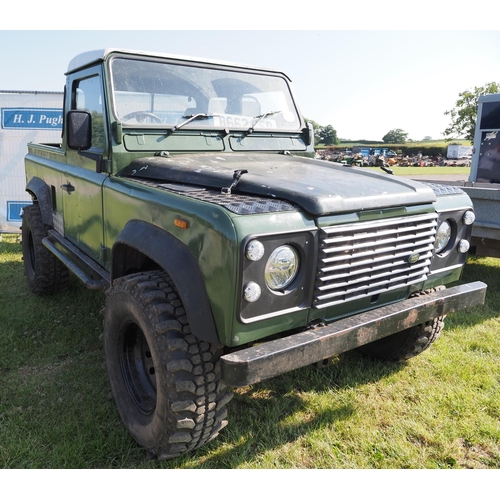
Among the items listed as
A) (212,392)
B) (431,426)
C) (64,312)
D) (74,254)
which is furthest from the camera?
(64,312)

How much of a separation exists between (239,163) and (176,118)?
0.60 meters

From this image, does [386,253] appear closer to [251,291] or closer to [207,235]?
[251,291]

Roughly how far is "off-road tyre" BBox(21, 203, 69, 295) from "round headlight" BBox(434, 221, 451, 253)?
353cm

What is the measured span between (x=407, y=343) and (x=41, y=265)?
348cm

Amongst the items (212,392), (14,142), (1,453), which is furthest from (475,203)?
(14,142)

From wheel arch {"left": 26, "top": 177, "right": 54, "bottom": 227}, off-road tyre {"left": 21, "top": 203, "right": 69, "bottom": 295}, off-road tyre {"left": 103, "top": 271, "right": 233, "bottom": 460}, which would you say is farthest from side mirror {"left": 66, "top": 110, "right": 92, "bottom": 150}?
off-road tyre {"left": 21, "top": 203, "right": 69, "bottom": 295}

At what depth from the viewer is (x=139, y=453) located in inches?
99.4

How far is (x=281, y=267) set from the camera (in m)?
2.08

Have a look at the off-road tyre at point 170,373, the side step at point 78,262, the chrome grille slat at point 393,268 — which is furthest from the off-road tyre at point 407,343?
the side step at point 78,262

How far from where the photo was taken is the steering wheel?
9.91ft

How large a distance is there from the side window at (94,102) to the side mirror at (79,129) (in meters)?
0.09

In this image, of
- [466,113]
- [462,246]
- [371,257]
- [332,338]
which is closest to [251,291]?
[332,338]

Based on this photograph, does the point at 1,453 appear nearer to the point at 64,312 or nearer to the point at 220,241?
the point at 220,241

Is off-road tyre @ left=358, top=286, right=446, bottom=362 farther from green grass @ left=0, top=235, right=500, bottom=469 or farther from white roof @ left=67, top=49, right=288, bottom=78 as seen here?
white roof @ left=67, top=49, right=288, bottom=78
